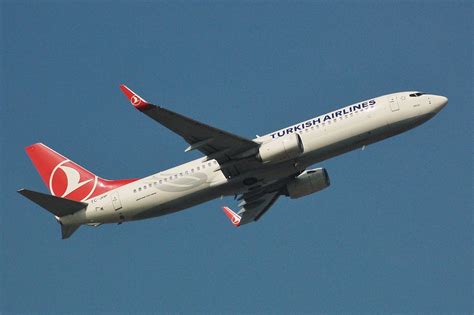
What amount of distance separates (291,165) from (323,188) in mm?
5690

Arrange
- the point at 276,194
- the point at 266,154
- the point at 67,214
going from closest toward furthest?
the point at 266,154, the point at 67,214, the point at 276,194

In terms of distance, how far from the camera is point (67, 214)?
176 feet

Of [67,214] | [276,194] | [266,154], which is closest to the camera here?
[266,154]

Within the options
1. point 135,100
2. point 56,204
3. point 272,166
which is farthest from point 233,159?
point 56,204

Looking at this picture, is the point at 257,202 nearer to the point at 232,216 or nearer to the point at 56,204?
the point at 232,216

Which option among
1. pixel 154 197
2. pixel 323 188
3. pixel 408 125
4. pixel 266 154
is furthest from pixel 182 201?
pixel 408 125

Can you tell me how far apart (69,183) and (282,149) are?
15.6m

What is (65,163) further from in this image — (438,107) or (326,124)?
(438,107)

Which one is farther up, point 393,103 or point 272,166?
point 393,103

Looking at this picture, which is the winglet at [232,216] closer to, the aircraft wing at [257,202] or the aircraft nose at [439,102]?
the aircraft wing at [257,202]

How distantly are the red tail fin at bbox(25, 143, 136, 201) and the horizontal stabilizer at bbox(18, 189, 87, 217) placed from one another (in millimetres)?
1886

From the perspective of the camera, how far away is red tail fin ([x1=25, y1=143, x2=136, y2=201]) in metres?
55.5

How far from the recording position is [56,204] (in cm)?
5284

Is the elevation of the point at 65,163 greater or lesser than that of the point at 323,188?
greater
